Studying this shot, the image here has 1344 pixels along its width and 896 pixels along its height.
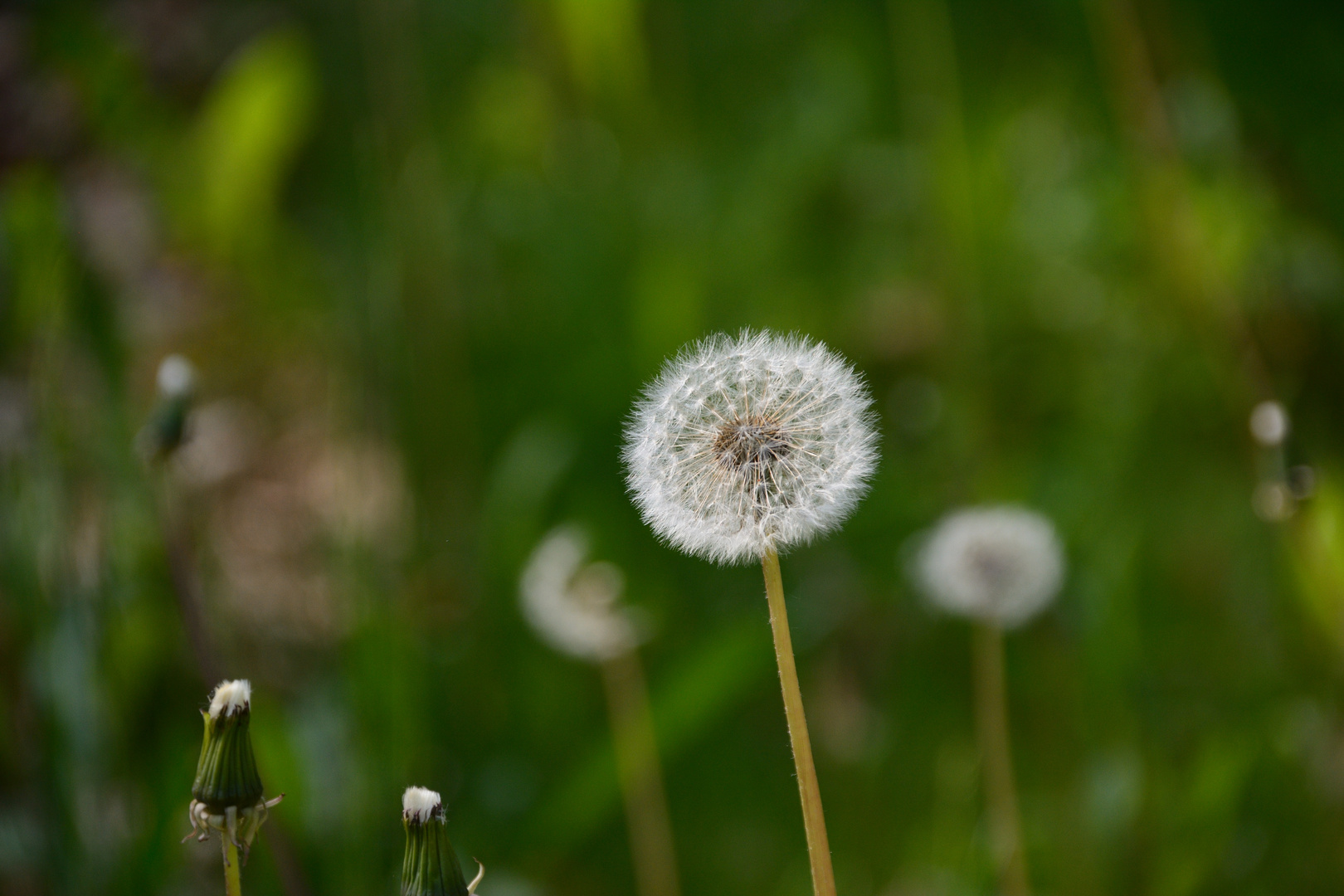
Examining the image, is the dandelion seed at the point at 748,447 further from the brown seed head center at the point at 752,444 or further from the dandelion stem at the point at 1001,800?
the dandelion stem at the point at 1001,800

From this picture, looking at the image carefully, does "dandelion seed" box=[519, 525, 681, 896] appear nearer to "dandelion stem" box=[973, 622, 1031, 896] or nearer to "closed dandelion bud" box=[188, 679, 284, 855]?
"dandelion stem" box=[973, 622, 1031, 896]

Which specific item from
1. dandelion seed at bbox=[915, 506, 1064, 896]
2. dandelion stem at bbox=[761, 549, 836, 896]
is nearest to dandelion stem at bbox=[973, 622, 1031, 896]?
dandelion seed at bbox=[915, 506, 1064, 896]

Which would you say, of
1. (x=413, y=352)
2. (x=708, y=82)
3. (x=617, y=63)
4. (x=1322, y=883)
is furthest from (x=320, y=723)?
(x=708, y=82)

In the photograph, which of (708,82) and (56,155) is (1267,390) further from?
(56,155)

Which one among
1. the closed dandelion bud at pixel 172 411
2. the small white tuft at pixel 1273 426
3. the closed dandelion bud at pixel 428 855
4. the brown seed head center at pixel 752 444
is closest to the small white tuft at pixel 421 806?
the closed dandelion bud at pixel 428 855

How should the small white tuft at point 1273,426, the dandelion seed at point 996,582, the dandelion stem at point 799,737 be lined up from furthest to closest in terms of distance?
the dandelion seed at point 996,582 < the small white tuft at point 1273,426 < the dandelion stem at point 799,737

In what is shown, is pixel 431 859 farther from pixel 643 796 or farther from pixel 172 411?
pixel 643 796

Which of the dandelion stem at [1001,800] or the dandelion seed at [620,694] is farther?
the dandelion seed at [620,694]

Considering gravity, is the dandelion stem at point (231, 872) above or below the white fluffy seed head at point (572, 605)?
below
